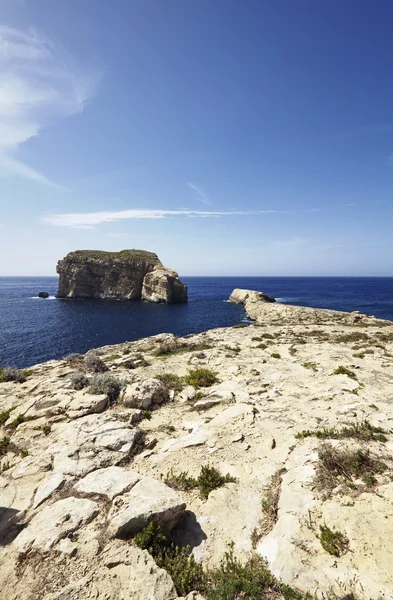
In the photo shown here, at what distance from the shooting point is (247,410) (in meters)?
12.4

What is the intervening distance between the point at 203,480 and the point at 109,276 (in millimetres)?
106604

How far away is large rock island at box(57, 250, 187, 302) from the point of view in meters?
104

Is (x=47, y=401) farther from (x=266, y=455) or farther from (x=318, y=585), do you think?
(x=318, y=585)

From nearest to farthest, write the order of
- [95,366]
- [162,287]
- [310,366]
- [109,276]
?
[95,366] < [310,366] < [162,287] < [109,276]

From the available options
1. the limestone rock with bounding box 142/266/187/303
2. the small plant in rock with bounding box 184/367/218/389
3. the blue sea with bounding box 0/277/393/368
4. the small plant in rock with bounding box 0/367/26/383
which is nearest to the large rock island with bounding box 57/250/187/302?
the limestone rock with bounding box 142/266/187/303

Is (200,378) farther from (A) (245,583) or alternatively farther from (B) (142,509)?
(A) (245,583)

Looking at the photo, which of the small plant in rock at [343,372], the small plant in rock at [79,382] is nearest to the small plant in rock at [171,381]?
the small plant in rock at [79,382]

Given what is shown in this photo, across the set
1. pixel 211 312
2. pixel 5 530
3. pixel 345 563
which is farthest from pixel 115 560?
pixel 211 312

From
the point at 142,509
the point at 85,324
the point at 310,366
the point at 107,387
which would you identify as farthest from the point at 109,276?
the point at 142,509

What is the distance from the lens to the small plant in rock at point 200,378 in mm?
16391

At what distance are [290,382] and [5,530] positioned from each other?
14471 mm

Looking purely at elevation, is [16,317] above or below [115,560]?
below

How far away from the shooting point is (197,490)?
8164 mm

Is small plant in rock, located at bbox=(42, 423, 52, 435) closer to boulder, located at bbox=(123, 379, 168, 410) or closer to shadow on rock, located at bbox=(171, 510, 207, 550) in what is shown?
boulder, located at bbox=(123, 379, 168, 410)
